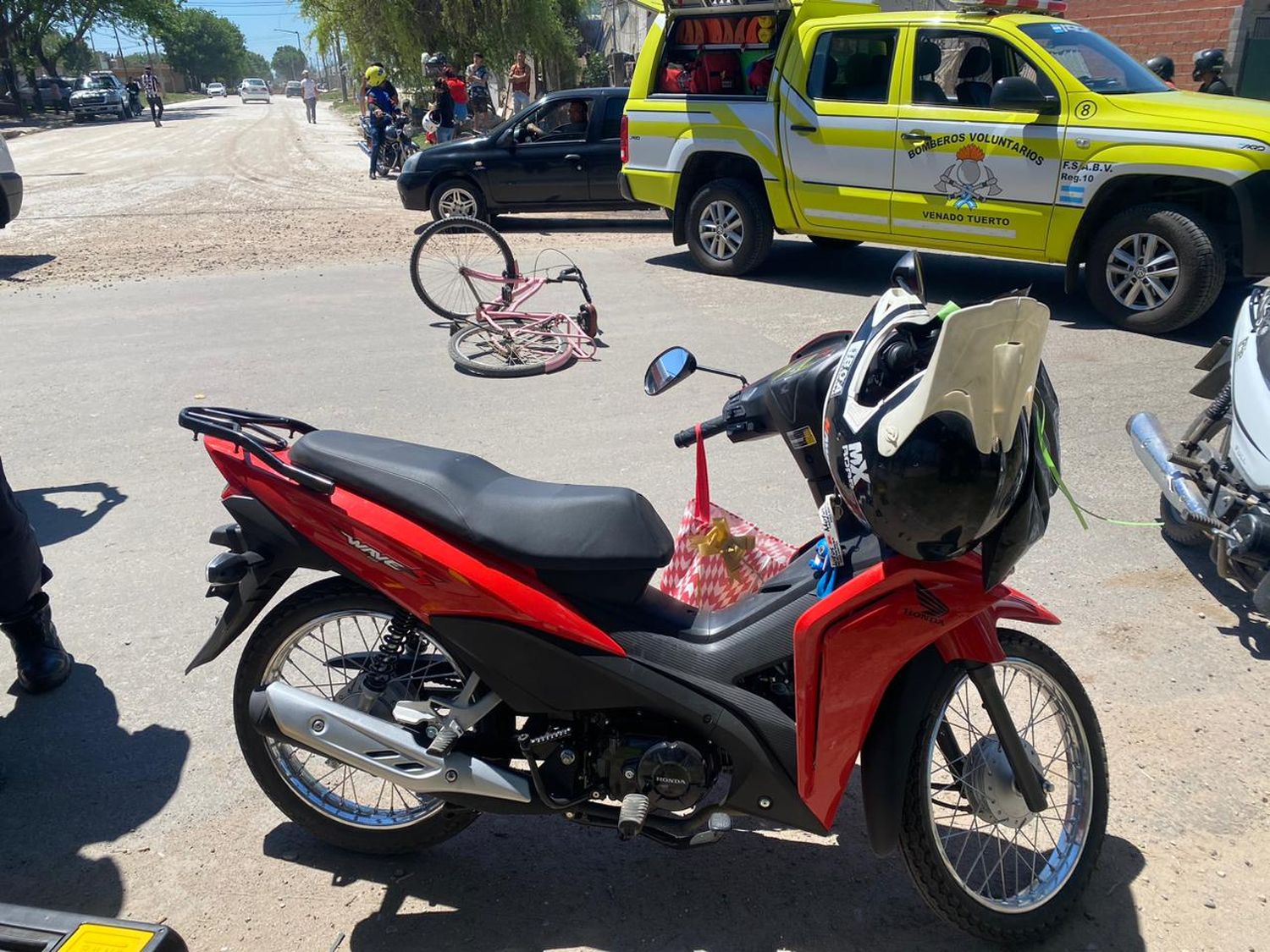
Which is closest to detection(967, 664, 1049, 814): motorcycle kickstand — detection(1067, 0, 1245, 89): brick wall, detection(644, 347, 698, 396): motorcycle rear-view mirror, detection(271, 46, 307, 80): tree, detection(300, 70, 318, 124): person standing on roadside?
detection(644, 347, 698, 396): motorcycle rear-view mirror

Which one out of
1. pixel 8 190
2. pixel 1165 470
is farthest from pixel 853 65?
pixel 8 190

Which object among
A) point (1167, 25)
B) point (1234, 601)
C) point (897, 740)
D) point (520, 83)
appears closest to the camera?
point (897, 740)

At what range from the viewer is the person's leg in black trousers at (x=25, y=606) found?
3.44 metres

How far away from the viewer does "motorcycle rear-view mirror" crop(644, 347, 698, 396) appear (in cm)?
279

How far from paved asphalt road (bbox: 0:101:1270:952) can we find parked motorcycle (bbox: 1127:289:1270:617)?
306 mm

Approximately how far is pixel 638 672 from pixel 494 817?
88 cm

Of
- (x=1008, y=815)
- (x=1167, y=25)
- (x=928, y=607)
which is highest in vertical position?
(x=1167, y=25)

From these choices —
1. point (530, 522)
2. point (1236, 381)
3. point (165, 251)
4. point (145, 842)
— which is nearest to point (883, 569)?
point (530, 522)

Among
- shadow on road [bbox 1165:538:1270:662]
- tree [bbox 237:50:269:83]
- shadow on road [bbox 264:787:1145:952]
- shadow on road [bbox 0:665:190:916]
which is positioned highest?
tree [bbox 237:50:269:83]

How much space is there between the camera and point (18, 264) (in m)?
11.0

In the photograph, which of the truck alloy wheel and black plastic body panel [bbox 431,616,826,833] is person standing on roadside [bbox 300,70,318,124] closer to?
the truck alloy wheel

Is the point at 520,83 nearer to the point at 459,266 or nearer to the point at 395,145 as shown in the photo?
the point at 395,145

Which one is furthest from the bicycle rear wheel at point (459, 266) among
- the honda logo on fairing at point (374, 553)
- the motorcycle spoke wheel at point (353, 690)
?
the honda logo on fairing at point (374, 553)

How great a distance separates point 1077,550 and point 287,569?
135 inches
